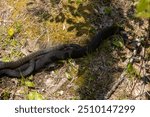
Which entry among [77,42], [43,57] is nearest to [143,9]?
[43,57]

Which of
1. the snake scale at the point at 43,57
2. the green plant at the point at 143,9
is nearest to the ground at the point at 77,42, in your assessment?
the snake scale at the point at 43,57

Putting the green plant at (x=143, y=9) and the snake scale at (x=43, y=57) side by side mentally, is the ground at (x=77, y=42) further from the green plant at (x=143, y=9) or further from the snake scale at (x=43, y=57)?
the green plant at (x=143, y=9)

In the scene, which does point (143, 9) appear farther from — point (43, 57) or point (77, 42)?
A: point (77, 42)

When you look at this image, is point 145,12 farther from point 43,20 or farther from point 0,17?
point 0,17

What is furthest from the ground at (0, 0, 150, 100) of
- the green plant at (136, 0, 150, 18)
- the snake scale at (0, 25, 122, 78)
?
the green plant at (136, 0, 150, 18)

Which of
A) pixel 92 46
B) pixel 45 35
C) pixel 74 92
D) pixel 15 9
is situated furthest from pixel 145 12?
pixel 15 9
